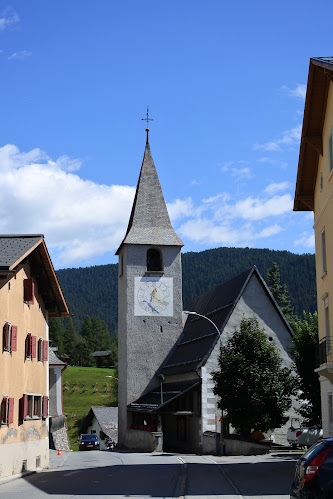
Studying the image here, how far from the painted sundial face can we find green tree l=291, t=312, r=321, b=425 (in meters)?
18.3

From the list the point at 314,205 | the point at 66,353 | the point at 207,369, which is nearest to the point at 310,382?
the point at 207,369

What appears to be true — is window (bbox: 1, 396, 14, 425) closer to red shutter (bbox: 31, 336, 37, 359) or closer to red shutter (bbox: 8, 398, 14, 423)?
red shutter (bbox: 8, 398, 14, 423)

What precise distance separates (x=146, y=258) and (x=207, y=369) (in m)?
15.0

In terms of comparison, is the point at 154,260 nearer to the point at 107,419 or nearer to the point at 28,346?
the point at 107,419

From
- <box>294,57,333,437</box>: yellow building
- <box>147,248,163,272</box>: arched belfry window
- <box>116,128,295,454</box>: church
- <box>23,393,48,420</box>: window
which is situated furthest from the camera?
<box>147,248,163,272</box>: arched belfry window

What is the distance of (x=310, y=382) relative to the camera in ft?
124

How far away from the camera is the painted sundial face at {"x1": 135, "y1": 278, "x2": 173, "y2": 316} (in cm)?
5619

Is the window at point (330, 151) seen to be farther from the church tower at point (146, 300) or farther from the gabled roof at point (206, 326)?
the church tower at point (146, 300)

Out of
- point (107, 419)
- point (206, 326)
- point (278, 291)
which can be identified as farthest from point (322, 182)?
point (278, 291)

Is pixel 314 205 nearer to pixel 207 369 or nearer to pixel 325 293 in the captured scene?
pixel 325 293

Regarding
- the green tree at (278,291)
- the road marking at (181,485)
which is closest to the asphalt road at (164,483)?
the road marking at (181,485)

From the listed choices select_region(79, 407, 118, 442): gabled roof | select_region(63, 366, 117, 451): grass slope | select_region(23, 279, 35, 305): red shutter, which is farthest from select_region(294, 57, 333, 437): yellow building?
select_region(63, 366, 117, 451): grass slope

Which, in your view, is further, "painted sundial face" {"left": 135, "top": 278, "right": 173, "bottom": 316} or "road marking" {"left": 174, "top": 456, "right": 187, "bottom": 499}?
"painted sundial face" {"left": 135, "top": 278, "right": 173, "bottom": 316}

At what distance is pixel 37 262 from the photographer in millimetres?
28047
